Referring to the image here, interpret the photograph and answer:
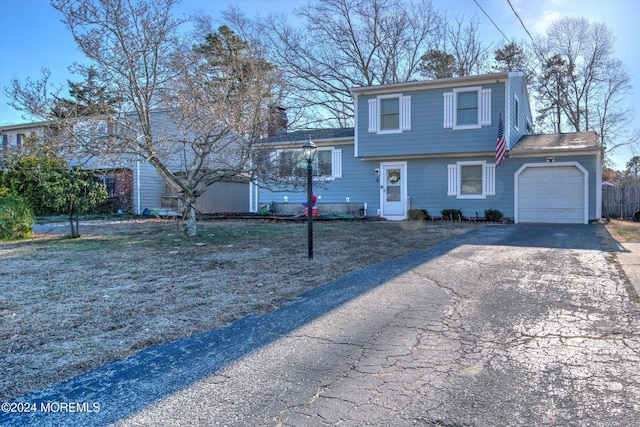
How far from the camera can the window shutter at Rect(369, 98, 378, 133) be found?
15875 millimetres

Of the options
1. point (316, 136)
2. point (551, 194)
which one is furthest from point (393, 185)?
point (551, 194)

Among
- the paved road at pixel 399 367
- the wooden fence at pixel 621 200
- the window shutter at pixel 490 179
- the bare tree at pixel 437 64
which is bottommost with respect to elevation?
the paved road at pixel 399 367

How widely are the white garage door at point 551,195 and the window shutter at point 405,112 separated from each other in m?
4.42

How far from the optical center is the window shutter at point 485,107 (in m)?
14.3

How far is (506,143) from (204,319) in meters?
12.9

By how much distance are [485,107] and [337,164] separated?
19.8 ft

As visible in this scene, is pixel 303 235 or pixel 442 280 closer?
pixel 442 280

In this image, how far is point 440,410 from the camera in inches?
91.9

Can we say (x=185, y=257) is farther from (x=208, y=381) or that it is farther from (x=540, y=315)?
(x=540, y=315)

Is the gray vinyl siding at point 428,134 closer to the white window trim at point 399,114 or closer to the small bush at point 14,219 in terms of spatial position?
the white window trim at point 399,114

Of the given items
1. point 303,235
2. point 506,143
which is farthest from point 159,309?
point 506,143

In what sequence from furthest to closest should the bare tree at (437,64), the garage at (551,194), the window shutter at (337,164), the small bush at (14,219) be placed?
the bare tree at (437,64) < the window shutter at (337,164) < the garage at (551,194) < the small bush at (14,219)

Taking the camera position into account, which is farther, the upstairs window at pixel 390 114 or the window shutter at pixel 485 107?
the upstairs window at pixel 390 114

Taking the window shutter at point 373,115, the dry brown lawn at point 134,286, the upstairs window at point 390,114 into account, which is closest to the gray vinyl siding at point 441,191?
the upstairs window at point 390,114
